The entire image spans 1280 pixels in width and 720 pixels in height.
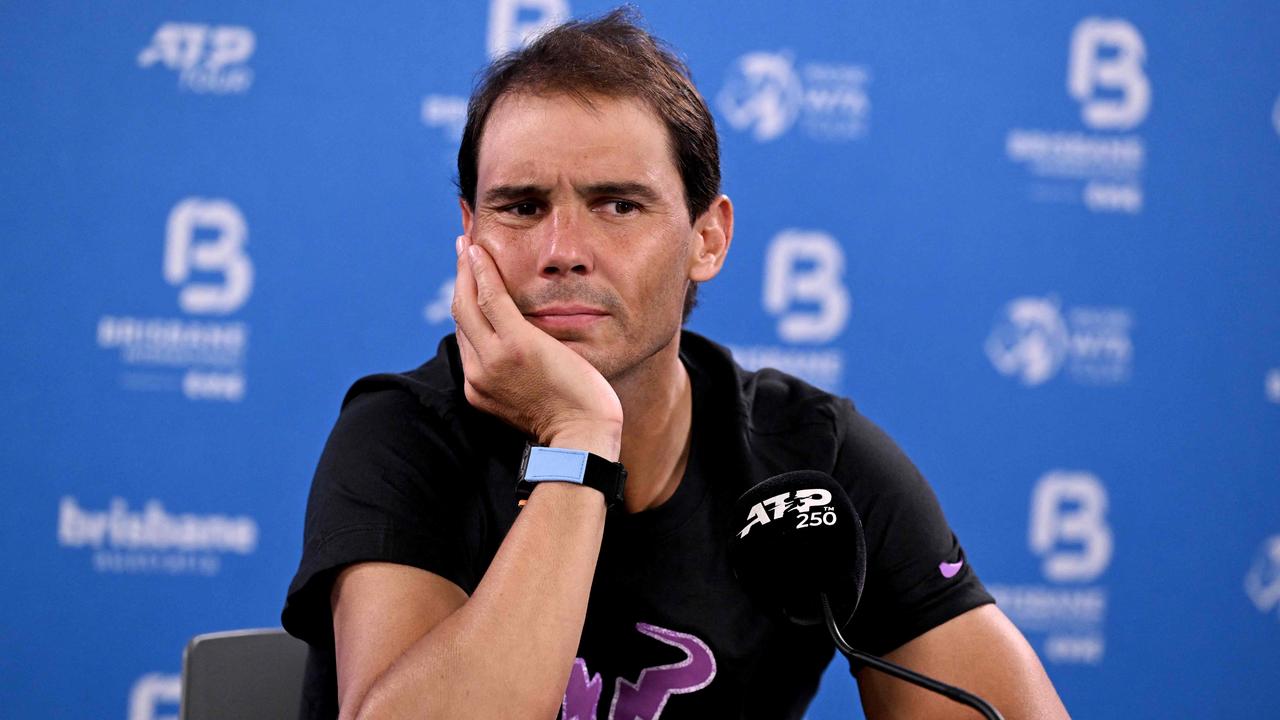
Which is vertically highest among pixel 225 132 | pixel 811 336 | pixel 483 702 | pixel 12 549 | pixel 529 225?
pixel 225 132

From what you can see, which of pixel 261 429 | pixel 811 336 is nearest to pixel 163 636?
→ pixel 261 429

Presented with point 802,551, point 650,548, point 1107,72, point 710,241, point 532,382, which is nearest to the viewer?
point 802,551

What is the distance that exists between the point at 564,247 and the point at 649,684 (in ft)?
2.12

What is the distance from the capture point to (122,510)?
3.07m

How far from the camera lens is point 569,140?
1.70 m

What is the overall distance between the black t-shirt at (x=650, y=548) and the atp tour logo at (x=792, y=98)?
1597mm

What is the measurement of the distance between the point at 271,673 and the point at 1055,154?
2.62 m

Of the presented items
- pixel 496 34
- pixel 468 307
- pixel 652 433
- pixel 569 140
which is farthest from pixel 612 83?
pixel 496 34

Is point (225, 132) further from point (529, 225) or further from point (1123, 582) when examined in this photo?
point (1123, 582)

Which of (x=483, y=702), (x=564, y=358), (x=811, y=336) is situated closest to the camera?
(x=483, y=702)

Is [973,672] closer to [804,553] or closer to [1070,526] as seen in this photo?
[804,553]

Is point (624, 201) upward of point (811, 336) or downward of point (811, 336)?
upward

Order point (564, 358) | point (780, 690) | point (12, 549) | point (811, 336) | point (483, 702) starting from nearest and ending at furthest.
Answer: point (483, 702) → point (564, 358) → point (780, 690) → point (12, 549) → point (811, 336)

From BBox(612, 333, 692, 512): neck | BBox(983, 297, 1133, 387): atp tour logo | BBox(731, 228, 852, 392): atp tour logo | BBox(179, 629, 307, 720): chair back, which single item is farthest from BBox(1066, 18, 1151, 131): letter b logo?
BBox(179, 629, 307, 720): chair back
